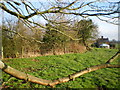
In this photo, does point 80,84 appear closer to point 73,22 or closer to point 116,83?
point 116,83

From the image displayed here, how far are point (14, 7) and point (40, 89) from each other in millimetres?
3003

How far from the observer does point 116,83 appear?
4.29 m

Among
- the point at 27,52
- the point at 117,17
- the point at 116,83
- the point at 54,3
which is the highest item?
the point at 54,3

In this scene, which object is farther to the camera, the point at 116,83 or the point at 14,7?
the point at 116,83

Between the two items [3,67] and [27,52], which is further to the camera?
[27,52]

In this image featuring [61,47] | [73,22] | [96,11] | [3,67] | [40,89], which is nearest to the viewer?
[3,67]

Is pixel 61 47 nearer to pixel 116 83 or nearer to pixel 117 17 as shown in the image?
pixel 116 83

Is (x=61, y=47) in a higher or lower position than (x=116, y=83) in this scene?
higher

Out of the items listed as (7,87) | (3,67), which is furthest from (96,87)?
(3,67)

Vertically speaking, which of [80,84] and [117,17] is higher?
[117,17]

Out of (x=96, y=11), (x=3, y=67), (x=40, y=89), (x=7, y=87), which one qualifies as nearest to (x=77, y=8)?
(x=96, y=11)

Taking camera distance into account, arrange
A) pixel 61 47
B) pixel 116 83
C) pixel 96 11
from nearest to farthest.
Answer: pixel 96 11 < pixel 116 83 < pixel 61 47

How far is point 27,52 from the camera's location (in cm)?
1073

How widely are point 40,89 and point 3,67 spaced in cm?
333
